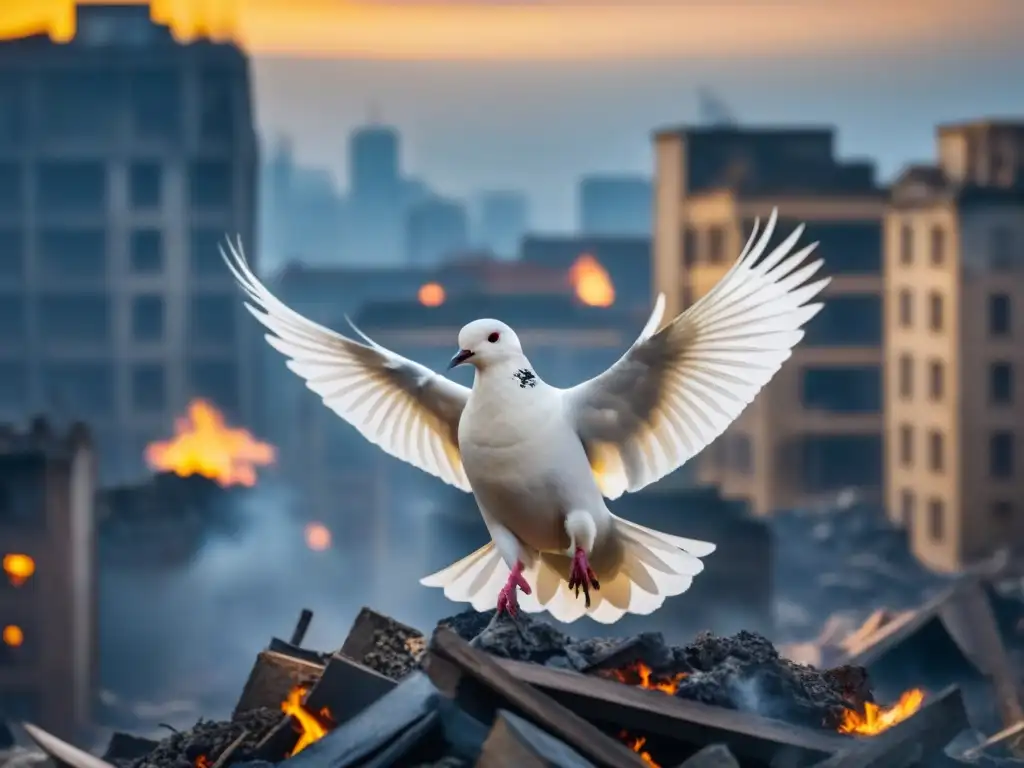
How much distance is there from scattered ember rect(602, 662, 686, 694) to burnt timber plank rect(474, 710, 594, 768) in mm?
1275

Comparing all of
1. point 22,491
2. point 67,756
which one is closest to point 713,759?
point 67,756

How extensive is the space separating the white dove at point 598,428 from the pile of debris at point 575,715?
1.90 ft

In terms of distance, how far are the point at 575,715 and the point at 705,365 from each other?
2.30 meters

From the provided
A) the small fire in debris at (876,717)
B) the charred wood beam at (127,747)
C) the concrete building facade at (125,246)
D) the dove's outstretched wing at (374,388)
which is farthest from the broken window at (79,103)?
the small fire in debris at (876,717)

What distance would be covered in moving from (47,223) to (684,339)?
2586 inches

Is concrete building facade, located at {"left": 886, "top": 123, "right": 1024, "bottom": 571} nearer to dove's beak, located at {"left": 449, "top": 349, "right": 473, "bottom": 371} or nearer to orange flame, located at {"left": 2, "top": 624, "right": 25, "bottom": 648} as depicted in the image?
orange flame, located at {"left": 2, "top": 624, "right": 25, "bottom": 648}

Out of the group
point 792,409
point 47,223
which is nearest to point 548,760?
point 792,409

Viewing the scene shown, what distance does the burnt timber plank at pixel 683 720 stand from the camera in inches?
450

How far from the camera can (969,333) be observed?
5253cm

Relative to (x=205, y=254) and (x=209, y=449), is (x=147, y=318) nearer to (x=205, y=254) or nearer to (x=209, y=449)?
(x=205, y=254)

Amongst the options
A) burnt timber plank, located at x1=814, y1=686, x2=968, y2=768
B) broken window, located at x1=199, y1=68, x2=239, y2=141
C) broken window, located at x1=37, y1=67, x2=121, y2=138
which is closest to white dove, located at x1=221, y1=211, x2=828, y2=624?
burnt timber plank, located at x1=814, y1=686, x2=968, y2=768

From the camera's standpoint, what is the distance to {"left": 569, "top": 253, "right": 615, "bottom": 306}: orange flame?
7569 centimetres

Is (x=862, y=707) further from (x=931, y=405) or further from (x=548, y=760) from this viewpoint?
(x=931, y=405)

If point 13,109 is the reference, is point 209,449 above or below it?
below
